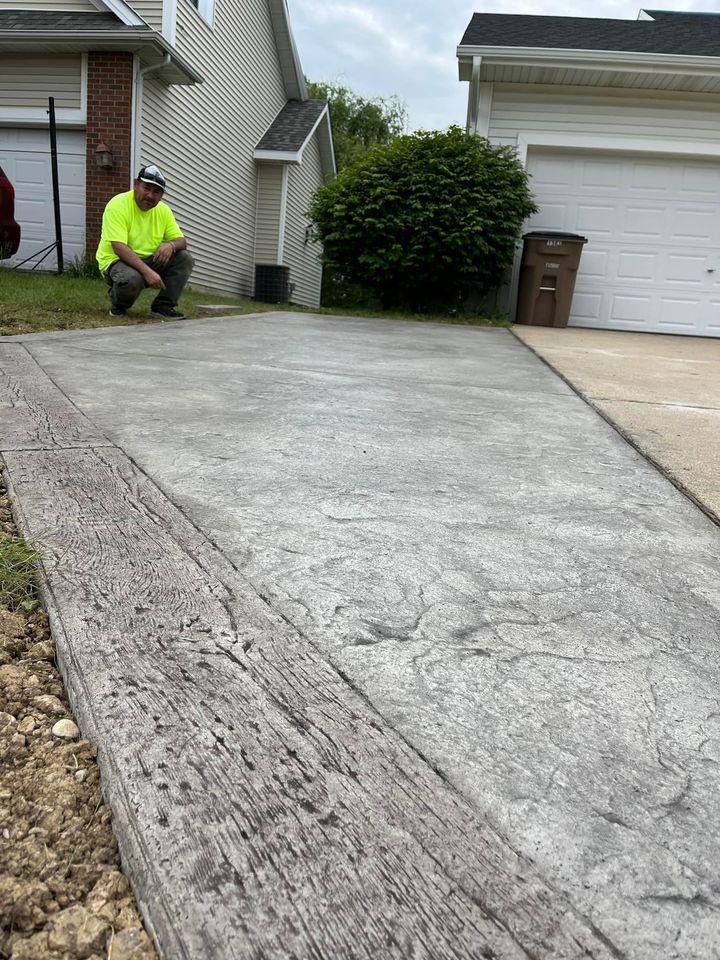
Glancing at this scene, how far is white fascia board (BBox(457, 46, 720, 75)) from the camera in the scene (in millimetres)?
8945

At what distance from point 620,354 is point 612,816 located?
604cm

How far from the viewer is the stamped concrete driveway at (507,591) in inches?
35.6

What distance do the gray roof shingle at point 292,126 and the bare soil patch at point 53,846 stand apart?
14978 mm

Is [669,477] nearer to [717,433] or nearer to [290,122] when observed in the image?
[717,433]

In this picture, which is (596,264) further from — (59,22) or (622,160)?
(59,22)

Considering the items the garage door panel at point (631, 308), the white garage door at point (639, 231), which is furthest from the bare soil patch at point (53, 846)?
the garage door panel at point (631, 308)

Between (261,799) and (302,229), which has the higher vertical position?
(302,229)

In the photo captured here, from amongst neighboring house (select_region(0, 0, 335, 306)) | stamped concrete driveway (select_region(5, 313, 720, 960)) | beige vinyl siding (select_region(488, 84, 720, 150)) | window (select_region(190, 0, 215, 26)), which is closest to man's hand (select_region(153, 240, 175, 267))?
stamped concrete driveway (select_region(5, 313, 720, 960))

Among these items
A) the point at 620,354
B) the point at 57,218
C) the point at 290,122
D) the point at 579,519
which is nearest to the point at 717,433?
the point at 579,519

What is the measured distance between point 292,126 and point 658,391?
44.2ft

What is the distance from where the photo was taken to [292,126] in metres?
15.5

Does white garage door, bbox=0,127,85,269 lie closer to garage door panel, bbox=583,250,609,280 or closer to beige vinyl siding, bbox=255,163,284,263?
beige vinyl siding, bbox=255,163,284,263

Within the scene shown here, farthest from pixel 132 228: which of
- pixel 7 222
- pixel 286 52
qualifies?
pixel 286 52

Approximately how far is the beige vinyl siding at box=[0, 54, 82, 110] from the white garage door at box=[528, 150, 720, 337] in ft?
19.8
